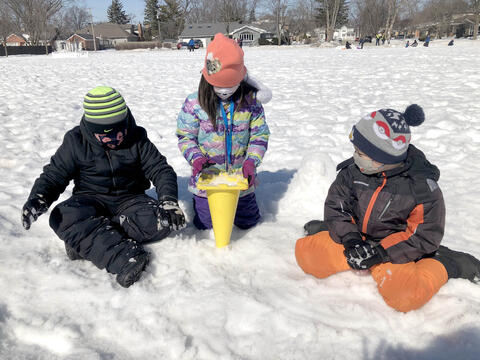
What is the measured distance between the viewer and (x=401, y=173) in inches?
69.9

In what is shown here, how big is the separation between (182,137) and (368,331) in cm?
153

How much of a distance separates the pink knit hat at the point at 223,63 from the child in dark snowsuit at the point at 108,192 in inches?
20.5

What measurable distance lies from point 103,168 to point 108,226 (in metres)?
0.35

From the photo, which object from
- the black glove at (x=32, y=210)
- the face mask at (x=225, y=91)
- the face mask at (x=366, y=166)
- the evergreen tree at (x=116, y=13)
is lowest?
the black glove at (x=32, y=210)

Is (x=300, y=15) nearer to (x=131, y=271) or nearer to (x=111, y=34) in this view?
(x=111, y=34)

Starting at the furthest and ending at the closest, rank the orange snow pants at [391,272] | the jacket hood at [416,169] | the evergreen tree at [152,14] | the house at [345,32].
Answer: the house at [345,32] → the evergreen tree at [152,14] → the jacket hood at [416,169] → the orange snow pants at [391,272]

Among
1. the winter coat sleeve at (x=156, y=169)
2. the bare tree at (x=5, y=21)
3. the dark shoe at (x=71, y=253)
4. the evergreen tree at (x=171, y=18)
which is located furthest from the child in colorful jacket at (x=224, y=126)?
the evergreen tree at (x=171, y=18)

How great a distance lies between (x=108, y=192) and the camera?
2.21m

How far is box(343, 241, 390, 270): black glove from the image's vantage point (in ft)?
5.69

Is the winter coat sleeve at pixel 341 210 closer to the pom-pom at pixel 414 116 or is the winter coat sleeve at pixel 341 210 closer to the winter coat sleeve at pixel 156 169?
the pom-pom at pixel 414 116

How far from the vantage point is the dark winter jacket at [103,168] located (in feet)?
6.80

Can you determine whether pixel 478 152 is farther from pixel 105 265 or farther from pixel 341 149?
pixel 105 265

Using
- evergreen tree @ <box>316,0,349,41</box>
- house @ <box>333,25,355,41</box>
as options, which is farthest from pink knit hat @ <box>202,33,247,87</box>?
house @ <box>333,25,355,41</box>

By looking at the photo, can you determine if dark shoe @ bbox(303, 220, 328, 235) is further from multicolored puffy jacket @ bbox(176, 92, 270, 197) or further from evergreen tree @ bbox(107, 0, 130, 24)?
evergreen tree @ bbox(107, 0, 130, 24)
